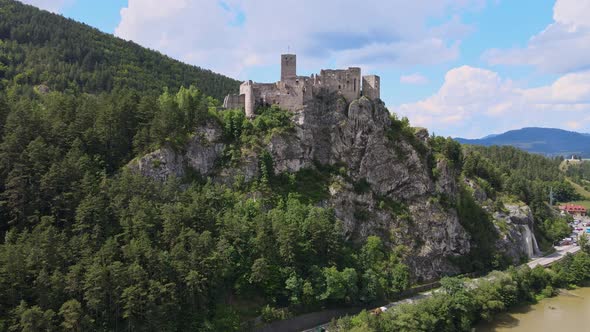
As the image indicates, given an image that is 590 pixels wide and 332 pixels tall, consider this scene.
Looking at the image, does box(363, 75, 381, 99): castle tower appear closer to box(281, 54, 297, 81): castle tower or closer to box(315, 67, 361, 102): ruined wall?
box(315, 67, 361, 102): ruined wall

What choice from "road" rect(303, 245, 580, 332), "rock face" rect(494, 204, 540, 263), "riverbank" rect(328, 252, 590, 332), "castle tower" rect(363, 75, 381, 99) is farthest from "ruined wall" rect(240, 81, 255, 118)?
"rock face" rect(494, 204, 540, 263)

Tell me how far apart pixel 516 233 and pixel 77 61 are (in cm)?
9086

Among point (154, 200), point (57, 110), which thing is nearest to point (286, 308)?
point (154, 200)

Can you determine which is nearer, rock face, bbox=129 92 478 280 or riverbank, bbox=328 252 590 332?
riverbank, bbox=328 252 590 332

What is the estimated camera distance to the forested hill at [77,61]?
287 ft

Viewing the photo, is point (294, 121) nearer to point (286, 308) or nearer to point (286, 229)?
point (286, 229)

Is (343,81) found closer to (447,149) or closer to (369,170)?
(369,170)

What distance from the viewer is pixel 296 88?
62.1m

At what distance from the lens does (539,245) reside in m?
83.7

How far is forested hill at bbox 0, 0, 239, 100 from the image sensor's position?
287 ft

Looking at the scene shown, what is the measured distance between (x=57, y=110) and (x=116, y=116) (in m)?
6.05

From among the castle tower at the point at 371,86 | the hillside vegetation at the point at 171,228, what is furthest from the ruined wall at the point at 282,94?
the castle tower at the point at 371,86

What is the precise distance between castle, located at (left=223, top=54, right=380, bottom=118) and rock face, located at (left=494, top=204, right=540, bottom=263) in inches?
1166

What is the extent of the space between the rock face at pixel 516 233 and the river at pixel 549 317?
10939mm
